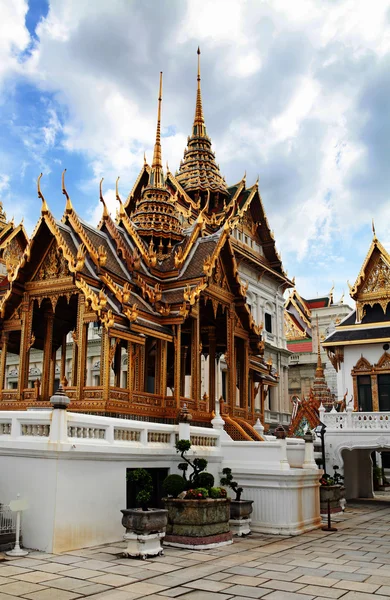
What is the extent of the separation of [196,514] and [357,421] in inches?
596

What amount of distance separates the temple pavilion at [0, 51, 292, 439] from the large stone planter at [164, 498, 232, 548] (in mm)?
2401

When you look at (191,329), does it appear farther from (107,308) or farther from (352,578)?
(352,578)

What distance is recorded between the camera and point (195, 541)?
32.6 feet

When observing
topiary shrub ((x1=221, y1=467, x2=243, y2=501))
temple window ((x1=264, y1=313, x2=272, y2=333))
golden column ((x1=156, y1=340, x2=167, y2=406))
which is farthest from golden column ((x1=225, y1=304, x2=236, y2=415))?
temple window ((x1=264, y1=313, x2=272, y2=333))

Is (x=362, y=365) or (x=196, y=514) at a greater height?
(x=362, y=365)

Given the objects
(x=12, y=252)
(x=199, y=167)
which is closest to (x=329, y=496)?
(x=12, y=252)

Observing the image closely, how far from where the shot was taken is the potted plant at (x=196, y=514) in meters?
10.1

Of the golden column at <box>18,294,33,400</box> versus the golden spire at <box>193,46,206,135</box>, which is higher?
the golden spire at <box>193,46,206,135</box>

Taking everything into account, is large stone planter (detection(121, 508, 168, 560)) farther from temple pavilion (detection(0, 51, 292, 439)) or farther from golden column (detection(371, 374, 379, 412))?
golden column (detection(371, 374, 379, 412))

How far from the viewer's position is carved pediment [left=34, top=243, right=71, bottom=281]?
1289 centimetres

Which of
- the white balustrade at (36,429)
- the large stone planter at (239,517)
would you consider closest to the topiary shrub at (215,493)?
the large stone planter at (239,517)

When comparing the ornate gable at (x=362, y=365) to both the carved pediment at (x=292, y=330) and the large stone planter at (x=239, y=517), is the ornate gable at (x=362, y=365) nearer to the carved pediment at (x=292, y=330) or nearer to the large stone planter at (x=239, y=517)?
→ the large stone planter at (x=239, y=517)

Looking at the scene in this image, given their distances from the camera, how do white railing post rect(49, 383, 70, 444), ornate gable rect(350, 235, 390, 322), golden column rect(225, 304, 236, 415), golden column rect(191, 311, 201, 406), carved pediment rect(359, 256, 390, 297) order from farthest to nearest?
carved pediment rect(359, 256, 390, 297)
ornate gable rect(350, 235, 390, 322)
golden column rect(225, 304, 236, 415)
golden column rect(191, 311, 201, 406)
white railing post rect(49, 383, 70, 444)

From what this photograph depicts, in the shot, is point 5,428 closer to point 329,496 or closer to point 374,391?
point 329,496
